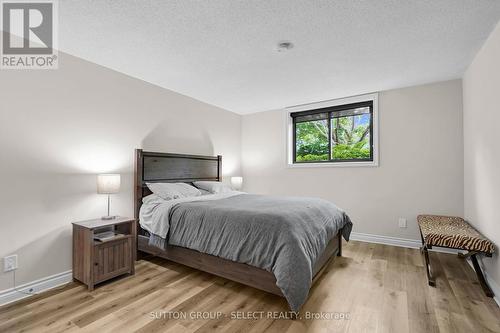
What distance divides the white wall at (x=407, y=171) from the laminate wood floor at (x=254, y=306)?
3.25 feet

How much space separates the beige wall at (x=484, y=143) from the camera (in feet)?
6.77

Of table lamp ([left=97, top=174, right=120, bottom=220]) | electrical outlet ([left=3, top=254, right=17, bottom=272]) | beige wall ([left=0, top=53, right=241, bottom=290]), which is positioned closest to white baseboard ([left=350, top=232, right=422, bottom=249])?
beige wall ([left=0, top=53, right=241, bottom=290])

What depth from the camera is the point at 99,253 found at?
2.25 m

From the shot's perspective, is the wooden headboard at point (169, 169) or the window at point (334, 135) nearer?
the wooden headboard at point (169, 169)

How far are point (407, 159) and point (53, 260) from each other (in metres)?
4.50

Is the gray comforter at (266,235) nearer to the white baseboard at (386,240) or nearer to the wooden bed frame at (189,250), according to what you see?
the wooden bed frame at (189,250)

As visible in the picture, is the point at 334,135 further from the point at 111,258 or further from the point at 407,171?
the point at 111,258

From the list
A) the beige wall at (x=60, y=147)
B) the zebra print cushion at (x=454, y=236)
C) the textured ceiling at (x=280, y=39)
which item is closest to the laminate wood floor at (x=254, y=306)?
the zebra print cushion at (x=454, y=236)

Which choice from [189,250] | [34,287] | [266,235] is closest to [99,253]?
[34,287]

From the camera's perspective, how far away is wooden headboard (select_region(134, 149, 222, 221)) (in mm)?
3025

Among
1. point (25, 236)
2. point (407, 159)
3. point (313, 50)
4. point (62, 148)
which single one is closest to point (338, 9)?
point (313, 50)

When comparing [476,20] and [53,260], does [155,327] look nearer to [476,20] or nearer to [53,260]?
[53,260]

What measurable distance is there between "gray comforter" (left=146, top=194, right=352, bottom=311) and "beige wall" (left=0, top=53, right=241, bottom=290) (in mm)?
1027

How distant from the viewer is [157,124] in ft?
11.1
